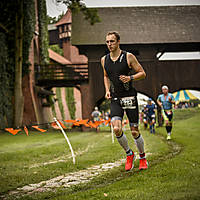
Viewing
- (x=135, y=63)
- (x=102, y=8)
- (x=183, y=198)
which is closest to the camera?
(x=183, y=198)

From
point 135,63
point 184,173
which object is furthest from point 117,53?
point 184,173

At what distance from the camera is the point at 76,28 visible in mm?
24094

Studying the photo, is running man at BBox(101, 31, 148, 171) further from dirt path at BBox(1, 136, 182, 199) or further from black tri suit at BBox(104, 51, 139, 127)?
dirt path at BBox(1, 136, 182, 199)

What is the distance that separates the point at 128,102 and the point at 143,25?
2109cm

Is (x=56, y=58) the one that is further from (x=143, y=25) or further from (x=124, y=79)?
(x=124, y=79)

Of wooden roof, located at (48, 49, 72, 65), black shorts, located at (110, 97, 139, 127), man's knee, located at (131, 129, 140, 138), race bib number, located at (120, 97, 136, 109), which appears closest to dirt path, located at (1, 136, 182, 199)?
man's knee, located at (131, 129, 140, 138)

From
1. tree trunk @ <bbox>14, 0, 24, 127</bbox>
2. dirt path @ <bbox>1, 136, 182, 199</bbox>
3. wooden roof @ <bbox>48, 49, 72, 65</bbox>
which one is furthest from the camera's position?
wooden roof @ <bbox>48, 49, 72, 65</bbox>

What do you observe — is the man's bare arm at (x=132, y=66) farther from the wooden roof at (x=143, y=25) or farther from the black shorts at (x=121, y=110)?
the wooden roof at (x=143, y=25)

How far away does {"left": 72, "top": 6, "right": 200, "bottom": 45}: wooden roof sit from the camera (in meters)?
23.5

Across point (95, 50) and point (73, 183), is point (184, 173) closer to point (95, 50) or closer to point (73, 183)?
point (73, 183)

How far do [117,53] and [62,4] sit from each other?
14.6m

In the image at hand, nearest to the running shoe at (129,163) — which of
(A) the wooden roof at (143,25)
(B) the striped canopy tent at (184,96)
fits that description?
(A) the wooden roof at (143,25)

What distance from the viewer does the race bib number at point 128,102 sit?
5.16m

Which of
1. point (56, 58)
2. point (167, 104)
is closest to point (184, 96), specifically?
point (167, 104)
